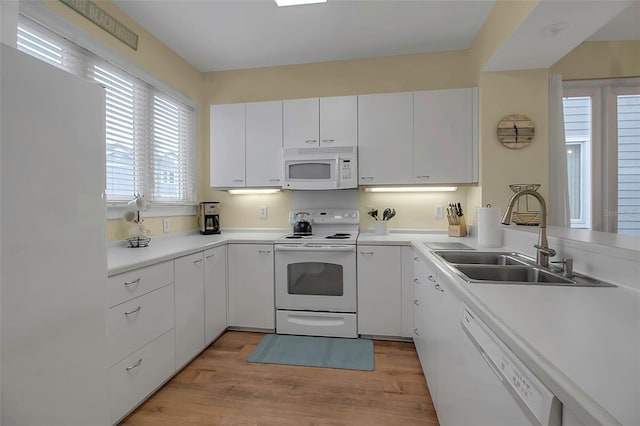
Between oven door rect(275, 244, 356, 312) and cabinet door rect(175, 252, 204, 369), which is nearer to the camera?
cabinet door rect(175, 252, 204, 369)

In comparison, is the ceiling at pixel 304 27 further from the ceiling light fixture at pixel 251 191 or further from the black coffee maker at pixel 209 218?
the black coffee maker at pixel 209 218

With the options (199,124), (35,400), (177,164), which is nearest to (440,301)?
(35,400)

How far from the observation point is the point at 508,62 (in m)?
2.28

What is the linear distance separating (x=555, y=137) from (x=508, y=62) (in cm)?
78

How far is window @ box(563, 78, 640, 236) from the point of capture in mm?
2598

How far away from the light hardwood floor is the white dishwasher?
2.74ft

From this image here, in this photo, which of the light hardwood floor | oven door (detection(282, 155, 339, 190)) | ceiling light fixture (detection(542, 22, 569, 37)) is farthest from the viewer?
oven door (detection(282, 155, 339, 190))

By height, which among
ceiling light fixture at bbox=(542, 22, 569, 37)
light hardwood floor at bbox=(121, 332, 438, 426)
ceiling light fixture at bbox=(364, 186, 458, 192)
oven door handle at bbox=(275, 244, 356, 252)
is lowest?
light hardwood floor at bbox=(121, 332, 438, 426)

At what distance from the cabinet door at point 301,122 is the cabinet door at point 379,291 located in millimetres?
1144

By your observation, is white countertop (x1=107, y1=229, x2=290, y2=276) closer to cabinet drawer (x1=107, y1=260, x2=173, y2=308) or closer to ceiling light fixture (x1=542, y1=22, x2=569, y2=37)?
cabinet drawer (x1=107, y1=260, x2=173, y2=308)

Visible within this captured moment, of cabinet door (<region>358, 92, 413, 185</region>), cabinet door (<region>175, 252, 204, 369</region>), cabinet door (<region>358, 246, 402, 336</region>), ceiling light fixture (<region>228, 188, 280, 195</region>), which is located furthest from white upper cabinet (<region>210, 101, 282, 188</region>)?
cabinet door (<region>358, 246, 402, 336</region>)

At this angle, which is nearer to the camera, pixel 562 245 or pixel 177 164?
pixel 562 245

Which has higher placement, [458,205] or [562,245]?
[458,205]

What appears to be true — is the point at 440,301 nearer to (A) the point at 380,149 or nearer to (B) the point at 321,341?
(B) the point at 321,341
